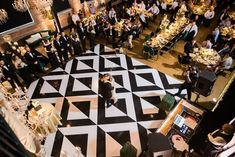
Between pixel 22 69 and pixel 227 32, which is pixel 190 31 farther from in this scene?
pixel 22 69

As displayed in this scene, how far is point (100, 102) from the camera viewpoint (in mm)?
7324

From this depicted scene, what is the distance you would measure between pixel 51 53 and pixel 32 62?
2.39 ft

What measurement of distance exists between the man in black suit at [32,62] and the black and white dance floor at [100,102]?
41cm

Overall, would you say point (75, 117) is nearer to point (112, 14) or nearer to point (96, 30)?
point (96, 30)

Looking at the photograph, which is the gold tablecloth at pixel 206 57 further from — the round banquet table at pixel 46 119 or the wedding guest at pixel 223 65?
the round banquet table at pixel 46 119

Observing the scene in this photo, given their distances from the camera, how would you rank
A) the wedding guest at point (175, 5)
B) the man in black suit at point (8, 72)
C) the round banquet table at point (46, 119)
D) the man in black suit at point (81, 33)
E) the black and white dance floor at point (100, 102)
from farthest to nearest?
the wedding guest at point (175, 5)
the man in black suit at point (81, 33)
the man in black suit at point (8, 72)
the black and white dance floor at point (100, 102)
the round banquet table at point (46, 119)

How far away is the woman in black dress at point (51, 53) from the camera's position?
325 inches

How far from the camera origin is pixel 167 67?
28.0 ft

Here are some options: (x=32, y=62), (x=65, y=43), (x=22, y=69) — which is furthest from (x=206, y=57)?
(x=22, y=69)

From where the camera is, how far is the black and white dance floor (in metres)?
6.25

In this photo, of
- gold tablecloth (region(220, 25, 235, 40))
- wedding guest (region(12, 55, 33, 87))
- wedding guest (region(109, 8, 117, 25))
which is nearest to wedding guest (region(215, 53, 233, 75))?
gold tablecloth (region(220, 25, 235, 40))

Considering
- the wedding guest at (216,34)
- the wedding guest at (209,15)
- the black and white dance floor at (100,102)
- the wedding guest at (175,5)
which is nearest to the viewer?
the black and white dance floor at (100,102)

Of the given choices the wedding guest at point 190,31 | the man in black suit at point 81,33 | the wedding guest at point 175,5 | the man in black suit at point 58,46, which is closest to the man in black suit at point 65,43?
the man in black suit at point 58,46

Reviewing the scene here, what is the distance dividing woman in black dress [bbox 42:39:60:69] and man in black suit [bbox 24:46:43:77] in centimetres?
45
